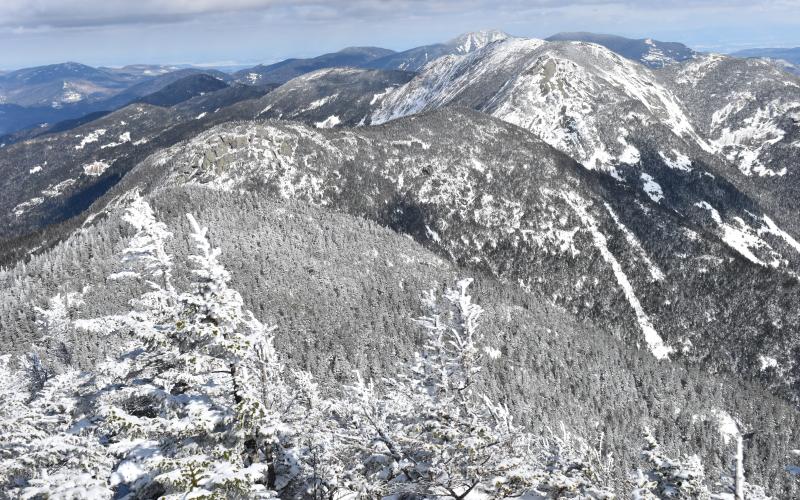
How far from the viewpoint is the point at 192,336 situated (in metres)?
14.9

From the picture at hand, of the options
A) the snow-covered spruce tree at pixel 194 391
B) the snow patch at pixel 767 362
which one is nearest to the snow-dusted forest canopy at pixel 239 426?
the snow-covered spruce tree at pixel 194 391

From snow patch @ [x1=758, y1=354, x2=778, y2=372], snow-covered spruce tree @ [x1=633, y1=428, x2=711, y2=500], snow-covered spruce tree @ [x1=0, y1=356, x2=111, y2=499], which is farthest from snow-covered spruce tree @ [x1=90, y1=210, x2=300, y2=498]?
snow patch @ [x1=758, y1=354, x2=778, y2=372]

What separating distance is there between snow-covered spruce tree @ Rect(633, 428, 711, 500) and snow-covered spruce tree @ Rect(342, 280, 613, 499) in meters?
4.21

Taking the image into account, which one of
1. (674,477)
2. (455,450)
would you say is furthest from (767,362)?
(455,450)

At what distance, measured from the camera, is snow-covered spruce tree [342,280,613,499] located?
46.9 ft

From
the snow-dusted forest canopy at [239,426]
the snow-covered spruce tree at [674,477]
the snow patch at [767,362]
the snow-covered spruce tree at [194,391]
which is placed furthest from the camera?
the snow patch at [767,362]

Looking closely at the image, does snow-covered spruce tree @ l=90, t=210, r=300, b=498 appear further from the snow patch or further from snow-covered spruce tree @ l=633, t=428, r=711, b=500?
the snow patch

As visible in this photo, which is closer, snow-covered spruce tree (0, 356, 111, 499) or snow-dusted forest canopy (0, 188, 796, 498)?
snow-covered spruce tree (0, 356, 111, 499)

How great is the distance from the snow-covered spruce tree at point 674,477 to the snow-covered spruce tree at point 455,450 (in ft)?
13.8

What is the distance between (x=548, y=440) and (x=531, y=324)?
14392 centimetres

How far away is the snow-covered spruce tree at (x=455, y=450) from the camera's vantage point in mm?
14280

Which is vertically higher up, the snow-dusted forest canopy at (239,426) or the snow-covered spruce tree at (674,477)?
the snow-dusted forest canopy at (239,426)

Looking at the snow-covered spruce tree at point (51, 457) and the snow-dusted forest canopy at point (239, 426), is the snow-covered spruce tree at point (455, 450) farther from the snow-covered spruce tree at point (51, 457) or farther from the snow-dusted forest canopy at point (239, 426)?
the snow-covered spruce tree at point (51, 457)

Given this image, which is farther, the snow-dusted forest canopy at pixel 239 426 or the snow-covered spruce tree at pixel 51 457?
the snow-dusted forest canopy at pixel 239 426
